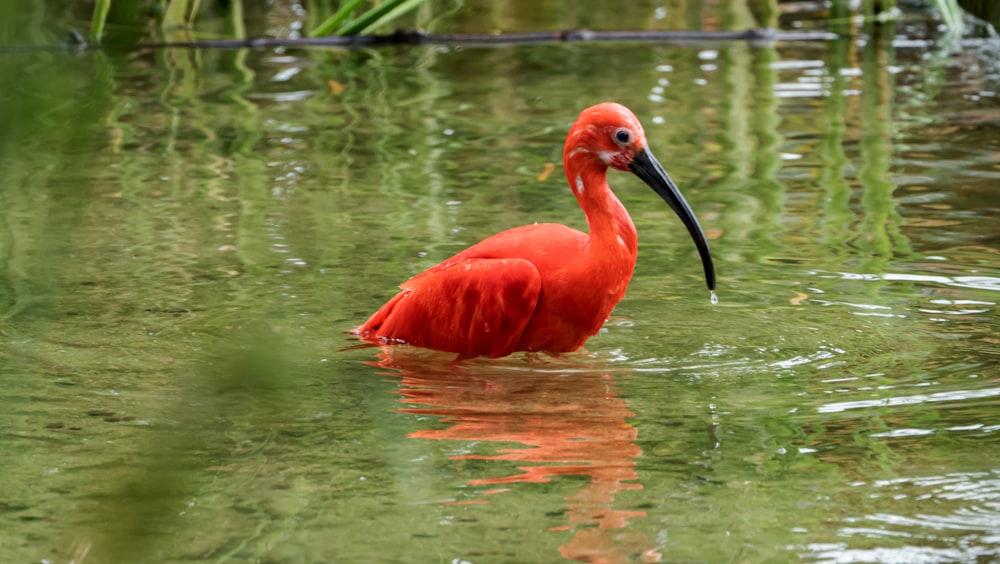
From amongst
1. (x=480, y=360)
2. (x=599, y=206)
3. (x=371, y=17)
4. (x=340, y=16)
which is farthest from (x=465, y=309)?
(x=371, y=17)

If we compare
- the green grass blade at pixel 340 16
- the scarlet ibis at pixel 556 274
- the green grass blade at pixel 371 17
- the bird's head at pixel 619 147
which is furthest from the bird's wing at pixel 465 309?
the green grass blade at pixel 371 17

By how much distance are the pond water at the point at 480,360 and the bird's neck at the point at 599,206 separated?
0.42 m

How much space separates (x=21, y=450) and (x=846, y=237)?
355 cm

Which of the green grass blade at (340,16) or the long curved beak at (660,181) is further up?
the green grass blade at (340,16)

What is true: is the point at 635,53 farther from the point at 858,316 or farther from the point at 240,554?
the point at 240,554

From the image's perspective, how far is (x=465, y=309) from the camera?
180 inches

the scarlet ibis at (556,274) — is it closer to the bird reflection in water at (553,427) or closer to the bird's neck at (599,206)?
the bird's neck at (599,206)

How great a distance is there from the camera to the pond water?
284 centimetres

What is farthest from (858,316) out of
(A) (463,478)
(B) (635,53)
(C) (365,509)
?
(B) (635,53)

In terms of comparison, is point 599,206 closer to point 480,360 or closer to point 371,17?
point 480,360

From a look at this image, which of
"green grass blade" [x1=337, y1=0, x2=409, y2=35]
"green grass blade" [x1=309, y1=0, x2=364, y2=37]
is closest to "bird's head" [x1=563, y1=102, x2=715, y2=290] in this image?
"green grass blade" [x1=309, y1=0, x2=364, y2=37]

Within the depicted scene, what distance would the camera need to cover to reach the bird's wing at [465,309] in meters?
4.45

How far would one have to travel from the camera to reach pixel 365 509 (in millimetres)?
3131

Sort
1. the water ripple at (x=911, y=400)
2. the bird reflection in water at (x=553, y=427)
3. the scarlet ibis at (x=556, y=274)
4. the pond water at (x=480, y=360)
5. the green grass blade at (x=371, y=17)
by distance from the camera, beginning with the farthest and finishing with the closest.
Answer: the green grass blade at (x=371, y=17) < the scarlet ibis at (x=556, y=274) < the water ripple at (x=911, y=400) < the bird reflection in water at (x=553, y=427) < the pond water at (x=480, y=360)
